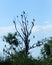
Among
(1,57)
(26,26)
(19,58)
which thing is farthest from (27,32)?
(19,58)

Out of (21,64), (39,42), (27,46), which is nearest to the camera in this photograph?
(21,64)

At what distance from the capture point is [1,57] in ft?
73.5

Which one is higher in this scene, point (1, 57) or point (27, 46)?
point (27, 46)

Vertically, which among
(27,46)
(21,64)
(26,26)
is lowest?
(21,64)

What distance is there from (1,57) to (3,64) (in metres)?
0.72

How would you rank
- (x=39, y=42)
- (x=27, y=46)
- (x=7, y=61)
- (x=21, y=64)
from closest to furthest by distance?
(x=21, y=64) < (x=7, y=61) < (x=27, y=46) < (x=39, y=42)

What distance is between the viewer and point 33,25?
35000mm

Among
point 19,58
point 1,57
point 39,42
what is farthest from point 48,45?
point 19,58

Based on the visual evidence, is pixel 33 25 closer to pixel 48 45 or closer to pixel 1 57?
pixel 48 45

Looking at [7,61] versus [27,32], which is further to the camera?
[27,32]

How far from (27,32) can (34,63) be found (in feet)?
52.7

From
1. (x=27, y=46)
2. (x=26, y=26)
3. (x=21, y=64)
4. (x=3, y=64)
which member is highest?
(x=26, y=26)

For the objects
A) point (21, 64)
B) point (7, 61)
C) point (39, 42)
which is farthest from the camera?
point (39, 42)

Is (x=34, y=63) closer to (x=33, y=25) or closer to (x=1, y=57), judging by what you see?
(x=1, y=57)
